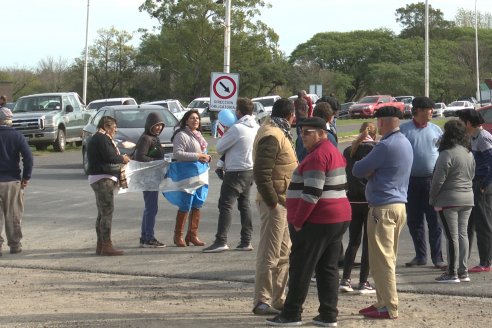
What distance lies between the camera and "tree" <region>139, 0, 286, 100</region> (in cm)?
6794

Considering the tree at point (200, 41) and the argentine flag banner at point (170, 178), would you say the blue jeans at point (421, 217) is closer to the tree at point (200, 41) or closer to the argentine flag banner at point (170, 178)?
the argentine flag banner at point (170, 178)

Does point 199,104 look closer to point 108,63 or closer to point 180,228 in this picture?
point 108,63

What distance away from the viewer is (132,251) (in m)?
12.3

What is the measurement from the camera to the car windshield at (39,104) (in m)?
33.0

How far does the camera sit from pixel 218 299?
9250 mm

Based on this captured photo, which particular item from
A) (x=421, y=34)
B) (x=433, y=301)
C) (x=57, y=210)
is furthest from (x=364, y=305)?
(x=421, y=34)

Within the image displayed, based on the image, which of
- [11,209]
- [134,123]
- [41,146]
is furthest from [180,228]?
[41,146]

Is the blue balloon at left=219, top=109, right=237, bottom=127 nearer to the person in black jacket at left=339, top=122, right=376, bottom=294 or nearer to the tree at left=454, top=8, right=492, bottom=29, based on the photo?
the person in black jacket at left=339, top=122, right=376, bottom=294

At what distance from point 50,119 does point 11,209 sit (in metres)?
20.3

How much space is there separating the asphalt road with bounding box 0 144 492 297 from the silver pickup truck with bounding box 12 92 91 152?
13.3m

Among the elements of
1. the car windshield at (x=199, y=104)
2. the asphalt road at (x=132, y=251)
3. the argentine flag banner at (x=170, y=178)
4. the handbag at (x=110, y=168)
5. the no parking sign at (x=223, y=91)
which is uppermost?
the car windshield at (x=199, y=104)

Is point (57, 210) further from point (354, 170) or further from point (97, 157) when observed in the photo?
point (354, 170)

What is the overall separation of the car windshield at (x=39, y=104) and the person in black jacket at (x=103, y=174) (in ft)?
70.7

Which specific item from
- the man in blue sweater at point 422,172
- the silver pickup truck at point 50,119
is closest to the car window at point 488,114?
the silver pickup truck at point 50,119
